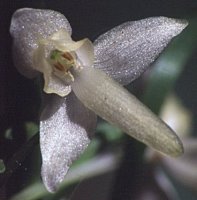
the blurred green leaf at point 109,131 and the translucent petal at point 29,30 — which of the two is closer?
the translucent petal at point 29,30

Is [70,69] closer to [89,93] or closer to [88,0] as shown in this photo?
[89,93]

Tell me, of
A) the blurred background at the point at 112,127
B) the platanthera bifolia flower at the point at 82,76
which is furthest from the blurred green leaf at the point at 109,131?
the platanthera bifolia flower at the point at 82,76

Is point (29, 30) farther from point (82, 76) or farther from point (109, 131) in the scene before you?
point (109, 131)

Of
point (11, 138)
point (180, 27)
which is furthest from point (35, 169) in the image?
point (180, 27)

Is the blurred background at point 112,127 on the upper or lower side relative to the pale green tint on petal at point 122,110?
lower

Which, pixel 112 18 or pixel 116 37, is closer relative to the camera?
pixel 116 37

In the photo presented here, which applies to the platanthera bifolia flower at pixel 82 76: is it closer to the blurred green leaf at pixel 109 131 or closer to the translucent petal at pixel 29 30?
the translucent petal at pixel 29 30

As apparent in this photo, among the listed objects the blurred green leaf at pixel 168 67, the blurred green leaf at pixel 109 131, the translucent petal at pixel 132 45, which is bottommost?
the blurred green leaf at pixel 109 131

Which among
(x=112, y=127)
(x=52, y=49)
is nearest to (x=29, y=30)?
(x=52, y=49)
